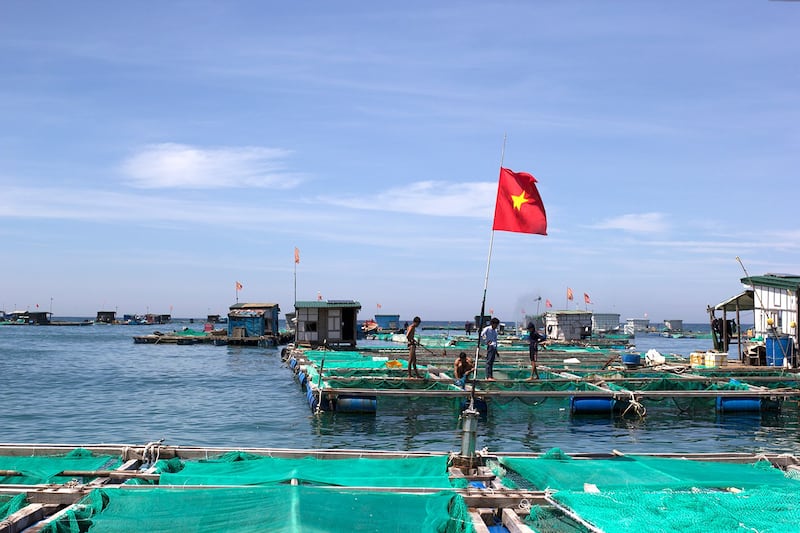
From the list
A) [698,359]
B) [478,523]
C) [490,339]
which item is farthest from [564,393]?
[698,359]

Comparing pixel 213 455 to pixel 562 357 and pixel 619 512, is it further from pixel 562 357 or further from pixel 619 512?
pixel 562 357

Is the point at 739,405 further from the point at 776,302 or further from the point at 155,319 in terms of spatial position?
the point at 155,319

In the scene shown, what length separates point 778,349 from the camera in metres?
31.2

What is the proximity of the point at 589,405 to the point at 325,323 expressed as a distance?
29878mm

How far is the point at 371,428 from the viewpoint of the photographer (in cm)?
2014

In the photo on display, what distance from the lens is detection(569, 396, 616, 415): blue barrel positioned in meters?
21.6

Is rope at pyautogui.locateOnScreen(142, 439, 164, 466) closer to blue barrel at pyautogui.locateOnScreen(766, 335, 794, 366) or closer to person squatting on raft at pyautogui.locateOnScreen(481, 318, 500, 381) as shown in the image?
person squatting on raft at pyautogui.locateOnScreen(481, 318, 500, 381)

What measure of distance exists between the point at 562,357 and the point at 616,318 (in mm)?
59988

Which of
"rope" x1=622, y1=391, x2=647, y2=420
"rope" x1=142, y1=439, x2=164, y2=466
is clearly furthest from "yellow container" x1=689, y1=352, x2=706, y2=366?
"rope" x1=142, y1=439, x2=164, y2=466

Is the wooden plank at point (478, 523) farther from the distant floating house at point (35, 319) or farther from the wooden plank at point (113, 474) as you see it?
the distant floating house at point (35, 319)

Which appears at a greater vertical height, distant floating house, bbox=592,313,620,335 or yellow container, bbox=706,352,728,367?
distant floating house, bbox=592,313,620,335

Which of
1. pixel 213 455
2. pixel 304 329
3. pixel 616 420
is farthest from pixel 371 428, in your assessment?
pixel 304 329

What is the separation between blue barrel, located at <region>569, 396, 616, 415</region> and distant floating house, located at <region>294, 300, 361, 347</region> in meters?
28.5

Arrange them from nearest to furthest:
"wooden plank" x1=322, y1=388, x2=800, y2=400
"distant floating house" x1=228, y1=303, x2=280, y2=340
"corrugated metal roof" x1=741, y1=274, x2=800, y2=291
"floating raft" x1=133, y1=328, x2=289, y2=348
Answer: "wooden plank" x1=322, y1=388, x2=800, y2=400 < "corrugated metal roof" x1=741, y1=274, x2=800, y2=291 < "floating raft" x1=133, y1=328, x2=289, y2=348 < "distant floating house" x1=228, y1=303, x2=280, y2=340
